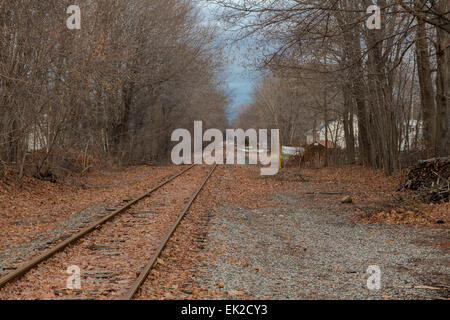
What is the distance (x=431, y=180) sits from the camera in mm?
13203

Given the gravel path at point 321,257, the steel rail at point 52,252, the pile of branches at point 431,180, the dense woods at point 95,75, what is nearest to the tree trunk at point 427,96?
the pile of branches at point 431,180

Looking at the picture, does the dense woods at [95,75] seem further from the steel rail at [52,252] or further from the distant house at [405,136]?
the distant house at [405,136]

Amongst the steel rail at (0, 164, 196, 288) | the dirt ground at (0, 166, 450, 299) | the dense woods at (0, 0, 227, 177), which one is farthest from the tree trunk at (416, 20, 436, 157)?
the steel rail at (0, 164, 196, 288)

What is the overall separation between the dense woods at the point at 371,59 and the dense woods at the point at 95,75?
7.91ft

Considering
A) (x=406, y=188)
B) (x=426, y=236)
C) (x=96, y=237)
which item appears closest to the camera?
(x=96, y=237)

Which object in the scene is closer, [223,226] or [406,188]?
[223,226]

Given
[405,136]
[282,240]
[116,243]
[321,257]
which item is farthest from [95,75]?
[405,136]

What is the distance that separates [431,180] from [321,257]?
7.05 metres

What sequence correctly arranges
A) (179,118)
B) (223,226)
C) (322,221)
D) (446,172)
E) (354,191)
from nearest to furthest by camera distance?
(223,226) → (322,221) → (446,172) → (354,191) → (179,118)
